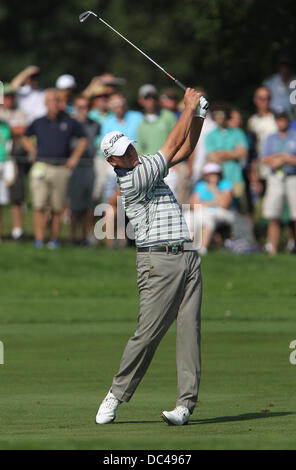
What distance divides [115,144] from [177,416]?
1889mm

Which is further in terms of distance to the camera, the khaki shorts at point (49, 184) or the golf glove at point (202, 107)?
the khaki shorts at point (49, 184)

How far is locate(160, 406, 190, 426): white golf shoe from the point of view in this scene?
341 inches

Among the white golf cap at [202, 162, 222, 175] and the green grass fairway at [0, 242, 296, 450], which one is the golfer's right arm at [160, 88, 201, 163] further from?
the white golf cap at [202, 162, 222, 175]

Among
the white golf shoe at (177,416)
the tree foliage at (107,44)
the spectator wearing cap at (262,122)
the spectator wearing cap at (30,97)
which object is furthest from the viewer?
the tree foliage at (107,44)

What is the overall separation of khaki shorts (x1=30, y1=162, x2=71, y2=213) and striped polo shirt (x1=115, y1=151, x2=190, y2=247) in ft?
34.9

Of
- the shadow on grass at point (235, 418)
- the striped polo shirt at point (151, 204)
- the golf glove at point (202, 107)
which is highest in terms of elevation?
the golf glove at point (202, 107)

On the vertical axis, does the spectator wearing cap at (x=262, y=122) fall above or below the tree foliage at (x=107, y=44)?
below

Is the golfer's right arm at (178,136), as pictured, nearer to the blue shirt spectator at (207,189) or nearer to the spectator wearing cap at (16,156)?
the blue shirt spectator at (207,189)

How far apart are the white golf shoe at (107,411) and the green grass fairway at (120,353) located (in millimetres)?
101

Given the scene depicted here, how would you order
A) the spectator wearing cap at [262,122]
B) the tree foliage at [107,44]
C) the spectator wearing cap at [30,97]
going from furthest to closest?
the tree foliage at [107,44] < the spectator wearing cap at [30,97] < the spectator wearing cap at [262,122]

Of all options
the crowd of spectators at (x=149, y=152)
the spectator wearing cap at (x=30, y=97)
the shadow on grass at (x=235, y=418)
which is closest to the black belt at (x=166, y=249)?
the shadow on grass at (x=235, y=418)

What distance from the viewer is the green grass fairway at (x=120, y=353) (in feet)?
27.3

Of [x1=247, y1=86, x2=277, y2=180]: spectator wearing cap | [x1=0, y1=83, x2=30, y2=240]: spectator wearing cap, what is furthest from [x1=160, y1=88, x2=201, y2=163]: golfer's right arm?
[x1=247, y1=86, x2=277, y2=180]: spectator wearing cap
